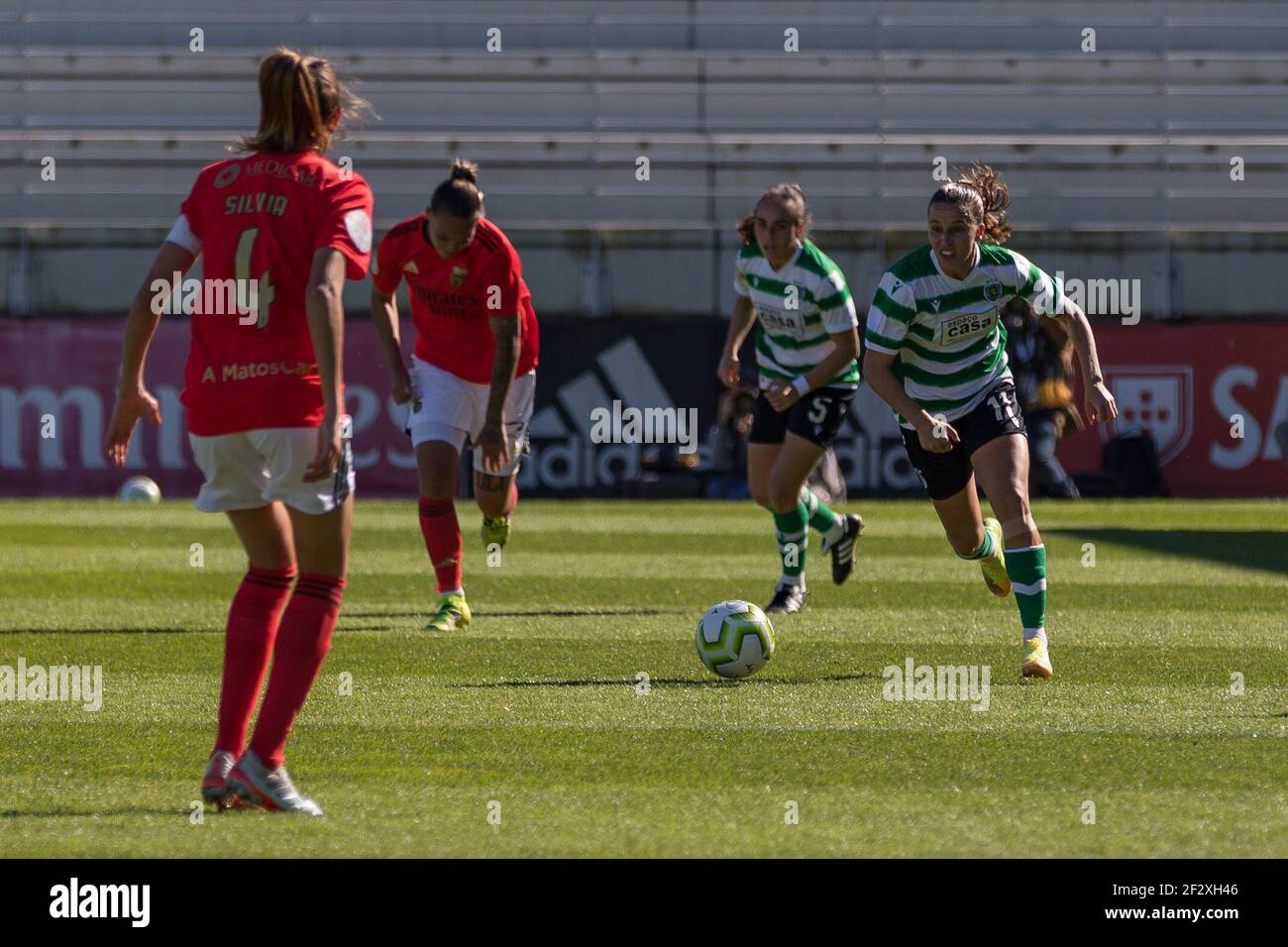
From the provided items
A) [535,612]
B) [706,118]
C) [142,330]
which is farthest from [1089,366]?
[706,118]

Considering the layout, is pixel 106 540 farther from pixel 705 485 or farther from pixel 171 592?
pixel 705 485

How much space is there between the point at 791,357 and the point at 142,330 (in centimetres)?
566

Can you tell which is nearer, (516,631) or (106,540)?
(516,631)

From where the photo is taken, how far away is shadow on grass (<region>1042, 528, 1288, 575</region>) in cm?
1386

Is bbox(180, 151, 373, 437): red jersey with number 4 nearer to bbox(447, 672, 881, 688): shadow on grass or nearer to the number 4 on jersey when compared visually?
the number 4 on jersey

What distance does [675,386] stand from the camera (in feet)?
71.4

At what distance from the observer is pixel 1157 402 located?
21859 mm

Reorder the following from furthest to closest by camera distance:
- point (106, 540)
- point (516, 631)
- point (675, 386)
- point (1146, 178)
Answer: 1. point (1146, 178)
2. point (675, 386)
3. point (106, 540)
4. point (516, 631)

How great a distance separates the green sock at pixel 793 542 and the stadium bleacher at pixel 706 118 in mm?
13360

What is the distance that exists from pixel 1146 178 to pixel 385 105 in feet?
34.4

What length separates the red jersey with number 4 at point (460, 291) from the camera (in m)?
9.31

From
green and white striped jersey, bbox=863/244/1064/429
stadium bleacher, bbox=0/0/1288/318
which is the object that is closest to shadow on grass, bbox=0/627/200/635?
green and white striped jersey, bbox=863/244/1064/429

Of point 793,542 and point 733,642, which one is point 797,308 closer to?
point 793,542

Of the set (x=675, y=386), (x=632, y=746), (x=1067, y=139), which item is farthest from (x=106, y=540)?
(x=1067, y=139)
